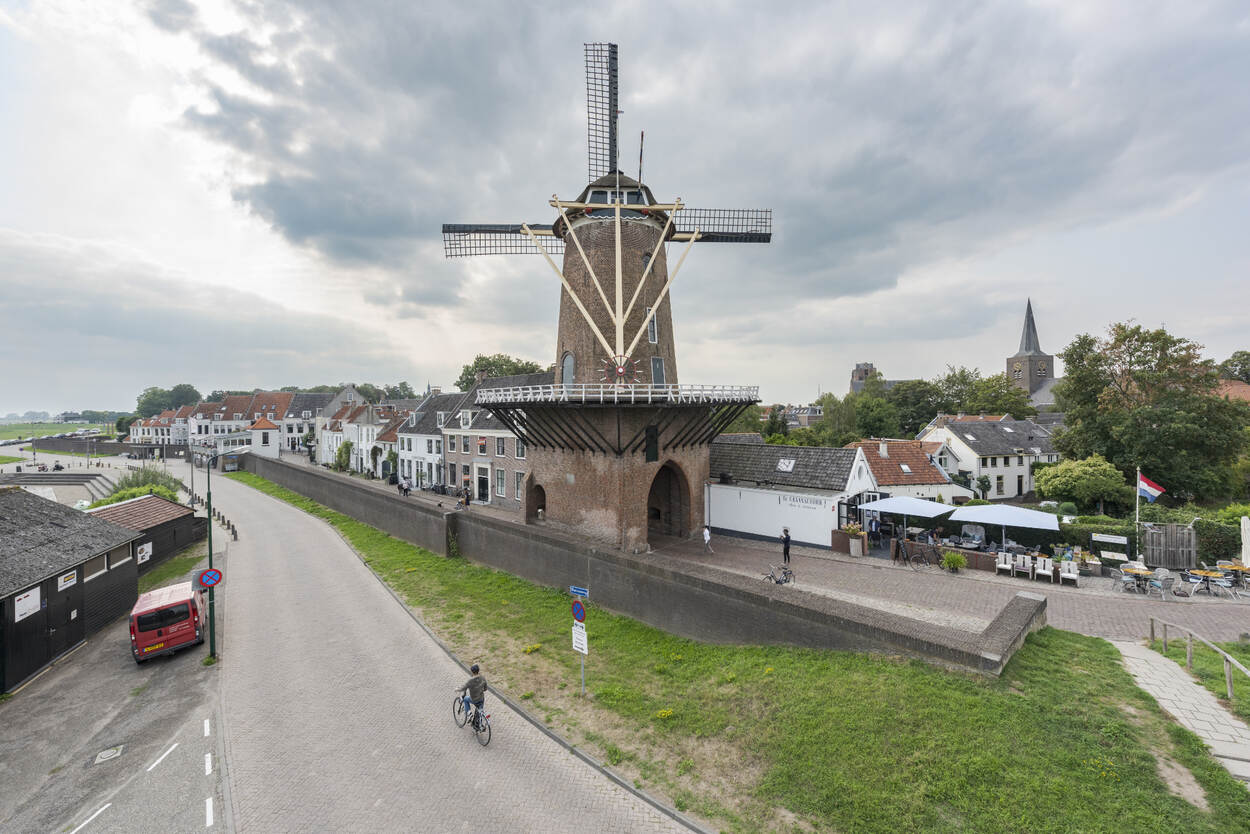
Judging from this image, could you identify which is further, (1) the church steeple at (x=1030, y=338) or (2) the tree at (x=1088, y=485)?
(1) the church steeple at (x=1030, y=338)

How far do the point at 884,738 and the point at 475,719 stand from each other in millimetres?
7239

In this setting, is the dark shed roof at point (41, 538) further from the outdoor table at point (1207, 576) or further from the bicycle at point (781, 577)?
the outdoor table at point (1207, 576)

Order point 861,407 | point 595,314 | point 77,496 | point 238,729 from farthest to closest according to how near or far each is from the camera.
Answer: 1. point 861,407
2. point 77,496
3. point 595,314
4. point 238,729

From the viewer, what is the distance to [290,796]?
26.6 feet

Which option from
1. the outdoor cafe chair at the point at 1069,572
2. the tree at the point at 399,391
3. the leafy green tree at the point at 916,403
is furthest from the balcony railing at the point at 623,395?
the tree at the point at 399,391

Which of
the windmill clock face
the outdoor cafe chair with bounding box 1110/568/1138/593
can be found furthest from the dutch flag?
the windmill clock face

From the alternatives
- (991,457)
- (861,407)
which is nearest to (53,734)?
(991,457)

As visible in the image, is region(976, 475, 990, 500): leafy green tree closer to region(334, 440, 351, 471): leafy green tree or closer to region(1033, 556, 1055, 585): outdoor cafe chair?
region(1033, 556, 1055, 585): outdoor cafe chair

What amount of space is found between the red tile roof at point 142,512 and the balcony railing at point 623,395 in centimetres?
1700

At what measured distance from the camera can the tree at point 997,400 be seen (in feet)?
207

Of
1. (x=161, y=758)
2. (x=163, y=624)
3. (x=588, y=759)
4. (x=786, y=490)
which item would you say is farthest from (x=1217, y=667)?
(x=163, y=624)

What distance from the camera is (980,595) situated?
49.1 ft

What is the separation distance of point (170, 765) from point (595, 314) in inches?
724

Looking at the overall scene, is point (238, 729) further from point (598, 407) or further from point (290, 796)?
point (598, 407)
